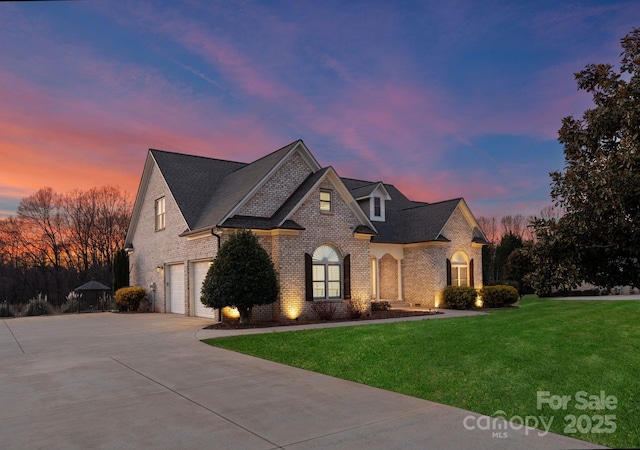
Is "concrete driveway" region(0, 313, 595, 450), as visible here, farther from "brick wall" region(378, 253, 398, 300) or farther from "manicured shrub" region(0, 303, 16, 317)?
"manicured shrub" region(0, 303, 16, 317)

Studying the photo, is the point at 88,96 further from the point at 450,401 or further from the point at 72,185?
the point at 72,185

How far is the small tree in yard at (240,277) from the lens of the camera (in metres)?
16.8

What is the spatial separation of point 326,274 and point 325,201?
10.7 feet

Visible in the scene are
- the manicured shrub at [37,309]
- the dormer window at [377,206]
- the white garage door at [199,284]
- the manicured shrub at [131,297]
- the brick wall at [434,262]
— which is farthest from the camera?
the dormer window at [377,206]

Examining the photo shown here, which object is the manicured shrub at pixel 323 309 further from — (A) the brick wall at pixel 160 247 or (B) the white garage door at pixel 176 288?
(B) the white garage door at pixel 176 288

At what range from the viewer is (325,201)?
68.0 ft

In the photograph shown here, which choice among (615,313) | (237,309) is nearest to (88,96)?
(237,309)

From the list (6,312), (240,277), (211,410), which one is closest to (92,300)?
(6,312)

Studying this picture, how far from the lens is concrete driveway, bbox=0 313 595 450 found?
17.3ft

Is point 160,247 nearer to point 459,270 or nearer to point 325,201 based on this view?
point 325,201

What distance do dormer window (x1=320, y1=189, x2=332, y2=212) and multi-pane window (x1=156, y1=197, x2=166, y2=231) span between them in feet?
33.0

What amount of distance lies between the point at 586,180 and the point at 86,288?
99.8 feet

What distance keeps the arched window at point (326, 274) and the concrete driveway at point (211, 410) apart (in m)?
9.42

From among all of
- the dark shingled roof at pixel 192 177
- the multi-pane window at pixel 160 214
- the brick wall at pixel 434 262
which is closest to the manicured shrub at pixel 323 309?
the dark shingled roof at pixel 192 177
